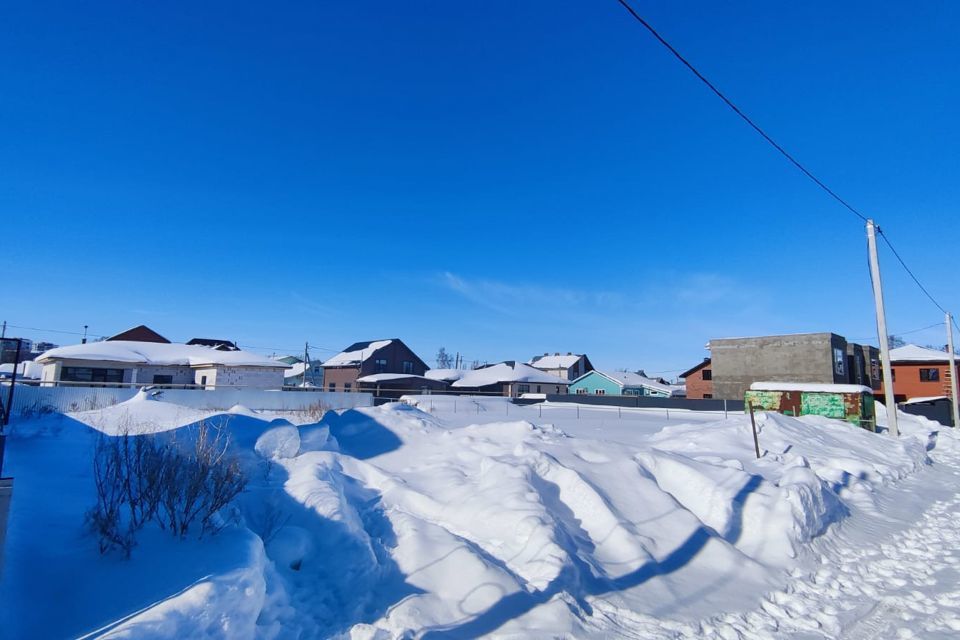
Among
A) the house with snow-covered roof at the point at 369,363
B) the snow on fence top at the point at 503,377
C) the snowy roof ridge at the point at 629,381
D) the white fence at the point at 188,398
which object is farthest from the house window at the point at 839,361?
the house with snow-covered roof at the point at 369,363

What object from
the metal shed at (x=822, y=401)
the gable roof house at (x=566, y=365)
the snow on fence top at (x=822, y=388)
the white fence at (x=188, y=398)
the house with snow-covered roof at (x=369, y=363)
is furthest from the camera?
the gable roof house at (x=566, y=365)

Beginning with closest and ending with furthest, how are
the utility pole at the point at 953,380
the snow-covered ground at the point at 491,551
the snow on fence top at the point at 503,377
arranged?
the snow-covered ground at the point at 491,551, the utility pole at the point at 953,380, the snow on fence top at the point at 503,377

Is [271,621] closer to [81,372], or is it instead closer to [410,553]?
[410,553]

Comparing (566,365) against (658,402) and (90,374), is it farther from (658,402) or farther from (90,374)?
(90,374)

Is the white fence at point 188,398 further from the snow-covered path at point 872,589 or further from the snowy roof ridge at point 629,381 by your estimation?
the snowy roof ridge at point 629,381

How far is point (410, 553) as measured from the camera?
665cm

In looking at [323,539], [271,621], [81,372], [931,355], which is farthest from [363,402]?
[931,355]

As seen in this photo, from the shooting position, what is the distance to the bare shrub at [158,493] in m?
5.29

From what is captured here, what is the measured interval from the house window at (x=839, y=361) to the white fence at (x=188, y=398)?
118 feet

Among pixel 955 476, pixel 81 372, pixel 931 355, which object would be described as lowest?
pixel 955 476

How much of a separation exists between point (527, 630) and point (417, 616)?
1109 millimetres

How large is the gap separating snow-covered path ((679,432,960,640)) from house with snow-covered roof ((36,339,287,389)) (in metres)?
29.3

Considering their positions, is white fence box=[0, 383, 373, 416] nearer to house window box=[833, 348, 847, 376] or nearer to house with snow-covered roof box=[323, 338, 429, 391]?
house with snow-covered roof box=[323, 338, 429, 391]

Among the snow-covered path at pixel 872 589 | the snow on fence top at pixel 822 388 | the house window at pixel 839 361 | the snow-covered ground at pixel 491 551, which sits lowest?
the snow-covered path at pixel 872 589
